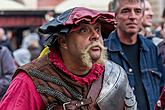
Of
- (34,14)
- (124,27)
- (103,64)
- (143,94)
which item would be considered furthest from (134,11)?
(34,14)

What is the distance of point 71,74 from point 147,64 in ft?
5.00

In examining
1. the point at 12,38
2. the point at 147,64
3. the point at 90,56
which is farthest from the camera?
the point at 12,38

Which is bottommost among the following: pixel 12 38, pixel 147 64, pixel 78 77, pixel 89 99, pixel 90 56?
pixel 12 38

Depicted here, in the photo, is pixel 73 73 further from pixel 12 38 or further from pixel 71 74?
pixel 12 38

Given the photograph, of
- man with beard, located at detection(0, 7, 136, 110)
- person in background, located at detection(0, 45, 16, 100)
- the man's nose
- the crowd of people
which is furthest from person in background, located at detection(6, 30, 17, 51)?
the man's nose

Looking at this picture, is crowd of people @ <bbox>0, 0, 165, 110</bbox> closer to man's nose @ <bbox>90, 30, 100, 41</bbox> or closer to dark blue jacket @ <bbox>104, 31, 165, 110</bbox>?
man's nose @ <bbox>90, 30, 100, 41</bbox>

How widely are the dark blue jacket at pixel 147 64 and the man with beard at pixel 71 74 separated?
3.81 feet

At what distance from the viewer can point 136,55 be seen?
17.2 ft

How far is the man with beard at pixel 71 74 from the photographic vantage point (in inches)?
145

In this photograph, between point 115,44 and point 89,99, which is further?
point 115,44

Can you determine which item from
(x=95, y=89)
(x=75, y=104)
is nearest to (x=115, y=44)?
(x=95, y=89)

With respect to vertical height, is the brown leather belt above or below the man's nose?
below

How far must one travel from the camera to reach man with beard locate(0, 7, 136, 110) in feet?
12.1

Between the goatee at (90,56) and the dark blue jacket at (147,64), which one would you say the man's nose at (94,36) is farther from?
the dark blue jacket at (147,64)
